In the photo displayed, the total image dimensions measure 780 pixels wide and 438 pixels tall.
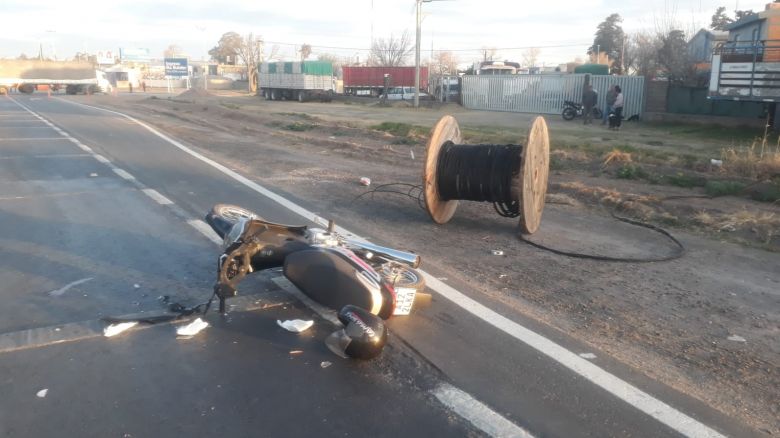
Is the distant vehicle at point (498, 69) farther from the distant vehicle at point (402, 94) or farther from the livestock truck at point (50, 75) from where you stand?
the livestock truck at point (50, 75)

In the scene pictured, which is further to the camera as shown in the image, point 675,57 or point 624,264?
point 675,57

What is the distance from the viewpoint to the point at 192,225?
8.01 meters

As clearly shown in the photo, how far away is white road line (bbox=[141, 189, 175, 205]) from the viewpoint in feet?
30.9

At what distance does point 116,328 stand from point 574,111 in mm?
29459

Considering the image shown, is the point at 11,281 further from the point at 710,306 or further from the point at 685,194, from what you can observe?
the point at 685,194

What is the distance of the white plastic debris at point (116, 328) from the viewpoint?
4.65 m

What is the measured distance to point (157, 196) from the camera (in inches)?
389

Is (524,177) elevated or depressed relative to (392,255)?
elevated

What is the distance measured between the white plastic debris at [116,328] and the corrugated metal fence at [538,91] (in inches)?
1164

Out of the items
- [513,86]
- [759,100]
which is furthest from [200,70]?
[759,100]

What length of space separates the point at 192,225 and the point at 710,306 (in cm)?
584

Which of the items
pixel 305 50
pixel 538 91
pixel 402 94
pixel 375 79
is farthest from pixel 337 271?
pixel 305 50

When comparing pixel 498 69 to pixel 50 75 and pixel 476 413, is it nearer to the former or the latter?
pixel 50 75

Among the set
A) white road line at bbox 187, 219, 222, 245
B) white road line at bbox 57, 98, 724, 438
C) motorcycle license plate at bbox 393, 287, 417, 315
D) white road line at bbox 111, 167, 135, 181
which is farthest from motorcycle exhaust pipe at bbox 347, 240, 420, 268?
white road line at bbox 111, 167, 135, 181
